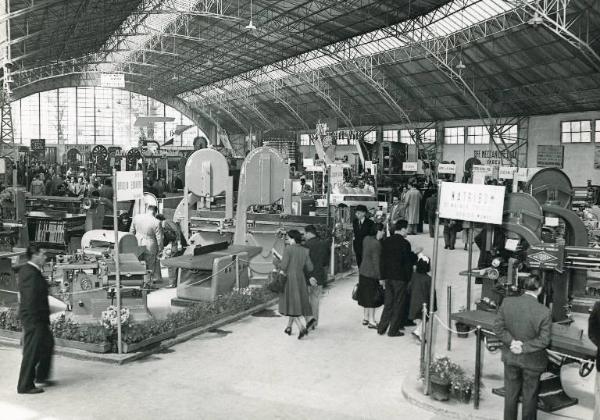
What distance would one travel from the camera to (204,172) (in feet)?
46.5

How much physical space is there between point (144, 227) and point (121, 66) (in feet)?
128

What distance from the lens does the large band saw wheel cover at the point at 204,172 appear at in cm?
1412

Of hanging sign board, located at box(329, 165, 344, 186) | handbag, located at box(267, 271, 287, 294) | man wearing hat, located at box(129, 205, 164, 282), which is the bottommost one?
handbag, located at box(267, 271, 287, 294)

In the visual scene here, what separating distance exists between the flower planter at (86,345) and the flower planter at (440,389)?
4122mm

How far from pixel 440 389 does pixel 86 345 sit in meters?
4.49

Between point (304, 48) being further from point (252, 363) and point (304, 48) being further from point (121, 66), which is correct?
point (252, 363)

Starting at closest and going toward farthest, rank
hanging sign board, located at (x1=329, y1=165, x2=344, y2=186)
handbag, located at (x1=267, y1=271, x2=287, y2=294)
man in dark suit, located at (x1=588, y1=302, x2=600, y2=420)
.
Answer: man in dark suit, located at (x1=588, y1=302, x2=600, y2=420), handbag, located at (x1=267, y1=271, x2=287, y2=294), hanging sign board, located at (x1=329, y1=165, x2=344, y2=186)

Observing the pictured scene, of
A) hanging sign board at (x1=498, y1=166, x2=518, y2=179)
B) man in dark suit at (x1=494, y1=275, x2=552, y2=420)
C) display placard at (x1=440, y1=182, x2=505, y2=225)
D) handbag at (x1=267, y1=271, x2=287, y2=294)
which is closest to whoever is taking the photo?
man in dark suit at (x1=494, y1=275, x2=552, y2=420)

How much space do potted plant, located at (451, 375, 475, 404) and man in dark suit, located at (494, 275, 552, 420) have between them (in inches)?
29.4

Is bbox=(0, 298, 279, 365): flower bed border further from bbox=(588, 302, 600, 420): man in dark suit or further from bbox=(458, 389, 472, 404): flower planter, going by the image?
bbox=(588, 302, 600, 420): man in dark suit

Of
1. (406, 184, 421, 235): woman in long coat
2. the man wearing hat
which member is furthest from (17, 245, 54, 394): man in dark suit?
(406, 184, 421, 235): woman in long coat

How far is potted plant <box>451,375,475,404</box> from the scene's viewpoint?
6613 mm

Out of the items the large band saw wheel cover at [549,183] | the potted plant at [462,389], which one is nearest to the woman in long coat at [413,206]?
the large band saw wheel cover at [549,183]

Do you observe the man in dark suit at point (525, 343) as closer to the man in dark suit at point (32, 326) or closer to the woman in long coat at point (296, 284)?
the woman in long coat at point (296, 284)
